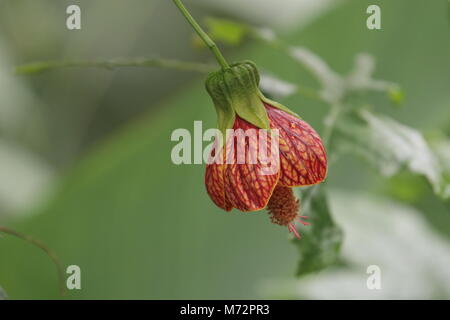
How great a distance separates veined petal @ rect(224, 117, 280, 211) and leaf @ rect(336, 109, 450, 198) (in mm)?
215

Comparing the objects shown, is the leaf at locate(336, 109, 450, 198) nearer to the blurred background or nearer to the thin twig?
the thin twig

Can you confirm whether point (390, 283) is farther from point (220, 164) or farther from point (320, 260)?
point (220, 164)

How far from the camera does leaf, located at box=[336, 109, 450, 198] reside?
0.85m

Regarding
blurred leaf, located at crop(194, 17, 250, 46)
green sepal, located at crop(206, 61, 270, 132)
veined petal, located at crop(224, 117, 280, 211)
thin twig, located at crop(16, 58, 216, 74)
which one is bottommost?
veined petal, located at crop(224, 117, 280, 211)

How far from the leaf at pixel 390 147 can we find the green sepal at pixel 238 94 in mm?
183

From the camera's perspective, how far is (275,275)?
1656 mm

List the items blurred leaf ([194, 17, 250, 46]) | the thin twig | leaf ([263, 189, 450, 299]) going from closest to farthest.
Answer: the thin twig, blurred leaf ([194, 17, 250, 46]), leaf ([263, 189, 450, 299])

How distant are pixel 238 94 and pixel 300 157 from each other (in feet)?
0.32

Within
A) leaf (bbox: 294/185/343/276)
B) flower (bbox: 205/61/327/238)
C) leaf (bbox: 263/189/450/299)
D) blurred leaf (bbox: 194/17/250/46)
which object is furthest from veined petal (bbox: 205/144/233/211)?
leaf (bbox: 263/189/450/299)

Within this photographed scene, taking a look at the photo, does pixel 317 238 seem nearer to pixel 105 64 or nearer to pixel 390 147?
pixel 390 147

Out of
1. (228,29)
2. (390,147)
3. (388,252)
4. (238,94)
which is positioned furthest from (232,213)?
(238,94)

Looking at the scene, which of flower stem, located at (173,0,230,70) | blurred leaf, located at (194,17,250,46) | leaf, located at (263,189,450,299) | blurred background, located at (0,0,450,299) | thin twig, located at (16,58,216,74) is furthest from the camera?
blurred background, located at (0,0,450,299)

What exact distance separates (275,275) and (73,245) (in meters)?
0.45

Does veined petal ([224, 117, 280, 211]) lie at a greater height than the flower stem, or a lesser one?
lesser
